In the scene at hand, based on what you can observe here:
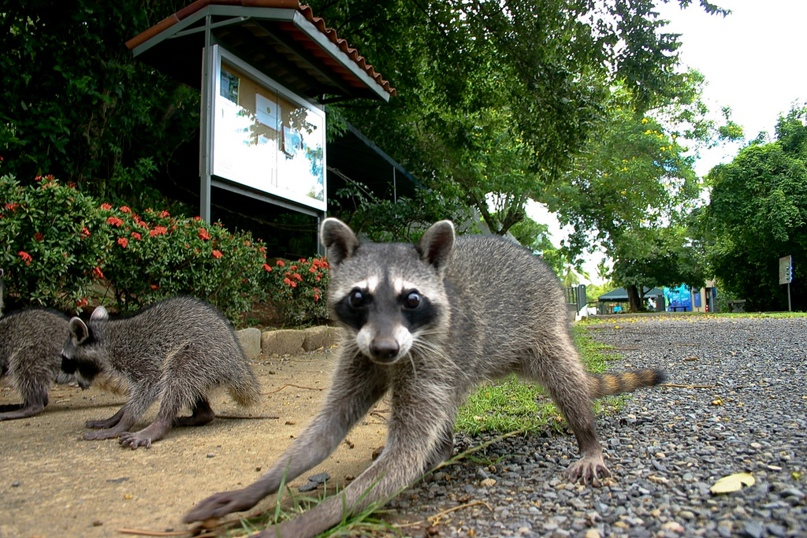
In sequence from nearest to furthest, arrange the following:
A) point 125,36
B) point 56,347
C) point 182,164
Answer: point 56,347 → point 125,36 → point 182,164

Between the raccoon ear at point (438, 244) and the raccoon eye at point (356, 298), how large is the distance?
1.44 feet

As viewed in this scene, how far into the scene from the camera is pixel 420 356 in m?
2.73

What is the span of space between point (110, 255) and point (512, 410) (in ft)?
11.7

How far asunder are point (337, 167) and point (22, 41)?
278 inches

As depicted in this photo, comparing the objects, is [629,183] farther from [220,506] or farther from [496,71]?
[220,506]

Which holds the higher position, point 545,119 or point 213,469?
point 545,119

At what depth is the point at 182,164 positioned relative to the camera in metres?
10.5

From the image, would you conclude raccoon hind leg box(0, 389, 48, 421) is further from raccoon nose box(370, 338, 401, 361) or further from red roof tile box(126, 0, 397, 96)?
red roof tile box(126, 0, 397, 96)

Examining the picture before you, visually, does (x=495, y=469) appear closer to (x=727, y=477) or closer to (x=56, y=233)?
(x=727, y=477)

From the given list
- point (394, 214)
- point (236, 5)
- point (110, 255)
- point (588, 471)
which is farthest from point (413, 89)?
point (588, 471)

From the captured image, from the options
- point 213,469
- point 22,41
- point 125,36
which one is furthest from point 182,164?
point 213,469

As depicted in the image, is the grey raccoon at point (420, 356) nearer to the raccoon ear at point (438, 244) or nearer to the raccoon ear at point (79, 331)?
the raccoon ear at point (438, 244)

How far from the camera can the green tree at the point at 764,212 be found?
23.9 meters

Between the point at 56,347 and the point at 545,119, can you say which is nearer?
the point at 56,347
